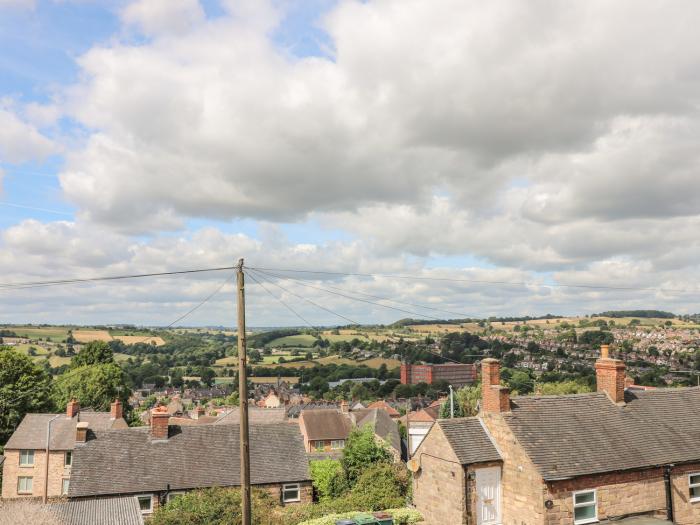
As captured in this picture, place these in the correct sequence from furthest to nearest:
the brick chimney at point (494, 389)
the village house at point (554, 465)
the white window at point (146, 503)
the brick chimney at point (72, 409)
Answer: the brick chimney at point (72, 409)
the white window at point (146, 503)
the brick chimney at point (494, 389)
the village house at point (554, 465)

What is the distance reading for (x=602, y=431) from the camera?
2333 cm

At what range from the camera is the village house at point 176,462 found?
29156 mm

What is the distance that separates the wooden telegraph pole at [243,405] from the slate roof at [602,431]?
11.9m

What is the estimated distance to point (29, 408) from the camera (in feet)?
172

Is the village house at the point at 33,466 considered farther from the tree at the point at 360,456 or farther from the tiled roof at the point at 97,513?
the tiled roof at the point at 97,513

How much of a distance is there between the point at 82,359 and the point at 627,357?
5676 inches

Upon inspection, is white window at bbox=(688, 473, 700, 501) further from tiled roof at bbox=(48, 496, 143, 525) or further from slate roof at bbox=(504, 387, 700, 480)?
tiled roof at bbox=(48, 496, 143, 525)

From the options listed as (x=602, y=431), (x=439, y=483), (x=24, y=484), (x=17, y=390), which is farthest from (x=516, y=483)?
(x=17, y=390)

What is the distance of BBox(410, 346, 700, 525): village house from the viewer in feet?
68.3

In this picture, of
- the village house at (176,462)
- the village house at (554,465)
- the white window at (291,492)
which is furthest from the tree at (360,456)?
the village house at (554,465)

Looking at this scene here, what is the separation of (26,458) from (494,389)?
38.8 meters

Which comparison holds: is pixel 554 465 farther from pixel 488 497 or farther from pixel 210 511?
pixel 210 511

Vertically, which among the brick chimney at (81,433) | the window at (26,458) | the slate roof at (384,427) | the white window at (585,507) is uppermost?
the brick chimney at (81,433)

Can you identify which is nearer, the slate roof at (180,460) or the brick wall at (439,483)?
the brick wall at (439,483)
